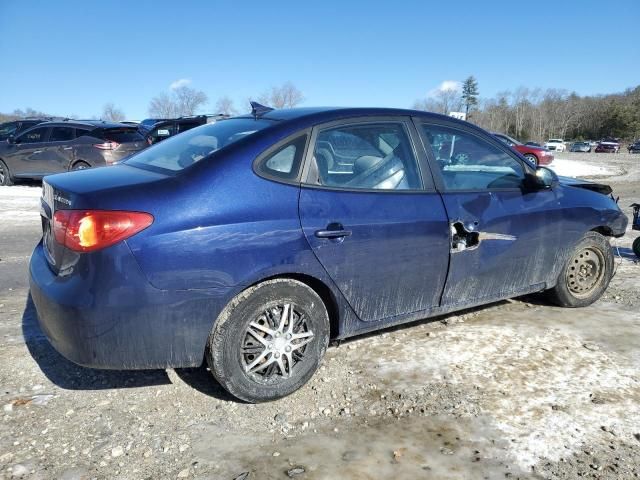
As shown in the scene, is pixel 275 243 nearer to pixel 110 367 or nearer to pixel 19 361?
pixel 110 367

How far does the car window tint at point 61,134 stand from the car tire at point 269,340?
10798 millimetres

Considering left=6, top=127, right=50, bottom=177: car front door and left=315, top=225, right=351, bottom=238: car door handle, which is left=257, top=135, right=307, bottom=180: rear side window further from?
left=6, top=127, right=50, bottom=177: car front door

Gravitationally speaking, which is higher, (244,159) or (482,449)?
(244,159)

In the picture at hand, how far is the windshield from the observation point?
2994 mm

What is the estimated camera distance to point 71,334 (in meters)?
2.53

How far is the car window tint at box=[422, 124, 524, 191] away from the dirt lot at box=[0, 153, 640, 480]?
1124 millimetres

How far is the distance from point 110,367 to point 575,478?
224 centimetres

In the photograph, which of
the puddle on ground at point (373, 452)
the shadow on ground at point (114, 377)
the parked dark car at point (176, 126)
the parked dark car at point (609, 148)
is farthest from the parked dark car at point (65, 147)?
the parked dark car at point (609, 148)

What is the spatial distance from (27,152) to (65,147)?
3.88ft

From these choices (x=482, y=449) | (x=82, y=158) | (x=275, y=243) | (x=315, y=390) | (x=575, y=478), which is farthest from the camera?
(x=82, y=158)

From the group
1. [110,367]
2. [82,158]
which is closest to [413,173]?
[110,367]

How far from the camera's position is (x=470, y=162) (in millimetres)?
3795

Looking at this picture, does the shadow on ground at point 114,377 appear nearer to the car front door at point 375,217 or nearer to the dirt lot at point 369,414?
the dirt lot at point 369,414

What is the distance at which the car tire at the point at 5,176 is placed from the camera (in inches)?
492
